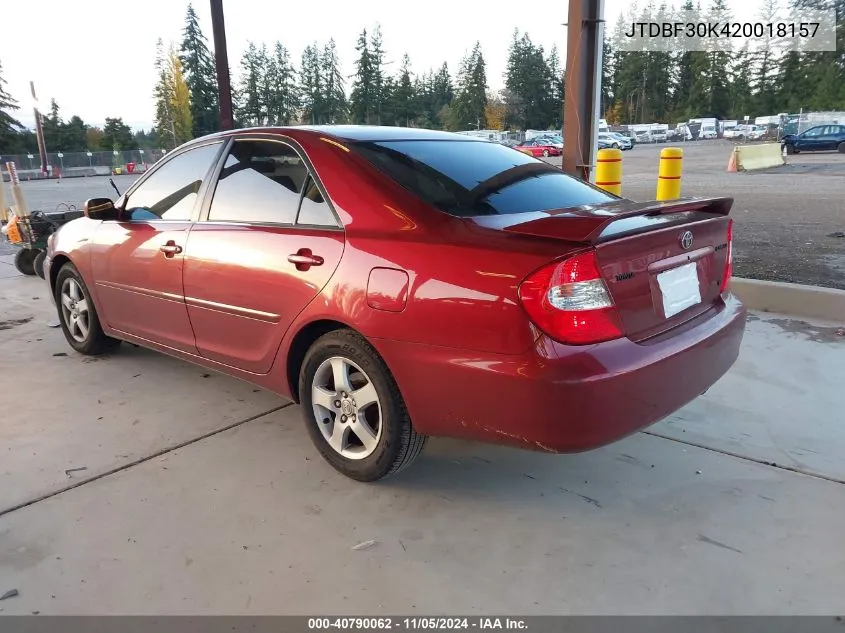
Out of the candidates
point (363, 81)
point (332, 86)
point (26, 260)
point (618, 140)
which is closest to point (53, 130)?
point (332, 86)

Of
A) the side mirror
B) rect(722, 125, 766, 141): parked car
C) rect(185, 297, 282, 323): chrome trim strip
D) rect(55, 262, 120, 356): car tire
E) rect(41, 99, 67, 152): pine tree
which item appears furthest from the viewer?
rect(41, 99, 67, 152): pine tree

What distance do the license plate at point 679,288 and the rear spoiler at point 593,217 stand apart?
26 centimetres

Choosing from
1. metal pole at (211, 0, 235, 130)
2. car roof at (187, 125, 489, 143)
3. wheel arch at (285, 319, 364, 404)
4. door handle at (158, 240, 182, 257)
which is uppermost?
metal pole at (211, 0, 235, 130)

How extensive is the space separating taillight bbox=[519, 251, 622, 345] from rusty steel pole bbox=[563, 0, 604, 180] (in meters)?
5.28

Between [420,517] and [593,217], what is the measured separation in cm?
141

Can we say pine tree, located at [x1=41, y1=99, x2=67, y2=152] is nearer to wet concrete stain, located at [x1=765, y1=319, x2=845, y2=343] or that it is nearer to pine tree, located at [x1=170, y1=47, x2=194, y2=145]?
pine tree, located at [x1=170, y1=47, x2=194, y2=145]

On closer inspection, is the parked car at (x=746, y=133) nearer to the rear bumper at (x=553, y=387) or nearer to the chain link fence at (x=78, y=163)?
the chain link fence at (x=78, y=163)

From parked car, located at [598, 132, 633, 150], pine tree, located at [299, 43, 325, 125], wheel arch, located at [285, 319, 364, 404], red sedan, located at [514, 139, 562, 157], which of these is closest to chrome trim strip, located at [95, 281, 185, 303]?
wheel arch, located at [285, 319, 364, 404]

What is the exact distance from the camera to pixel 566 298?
88.2 inches

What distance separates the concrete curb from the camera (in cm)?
519

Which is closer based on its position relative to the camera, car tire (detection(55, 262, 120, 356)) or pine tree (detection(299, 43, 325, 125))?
car tire (detection(55, 262, 120, 356))

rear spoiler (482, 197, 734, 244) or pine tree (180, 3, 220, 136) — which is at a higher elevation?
pine tree (180, 3, 220, 136)

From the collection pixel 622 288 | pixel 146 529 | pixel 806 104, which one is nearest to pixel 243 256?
pixel 146 529

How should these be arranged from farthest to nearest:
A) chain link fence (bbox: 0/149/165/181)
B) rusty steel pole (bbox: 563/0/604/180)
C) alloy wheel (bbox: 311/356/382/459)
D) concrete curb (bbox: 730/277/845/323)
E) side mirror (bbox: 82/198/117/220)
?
chain link fence (bbox: 0/149/165/181)
rusty steel pole (bbox: 563/0/604/180)
concrete curb (bbox: 730/277/845/323)
side mirror (bbox: 82/198/117/220)
alloy wheel (bbox: 311/356/382/459)
